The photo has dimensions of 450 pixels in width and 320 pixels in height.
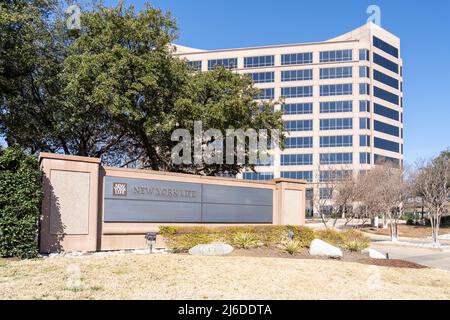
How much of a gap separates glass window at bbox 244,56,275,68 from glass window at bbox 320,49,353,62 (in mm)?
8561

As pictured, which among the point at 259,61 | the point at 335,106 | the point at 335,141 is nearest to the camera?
the point at 335,141

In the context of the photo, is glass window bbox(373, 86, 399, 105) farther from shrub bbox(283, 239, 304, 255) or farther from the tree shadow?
the tree shadow

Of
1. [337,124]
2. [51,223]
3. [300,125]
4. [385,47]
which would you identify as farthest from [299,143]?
[51,223]

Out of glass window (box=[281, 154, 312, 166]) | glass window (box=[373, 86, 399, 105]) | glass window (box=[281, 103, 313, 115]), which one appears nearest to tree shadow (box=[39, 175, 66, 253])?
glass window (box=[281, 154, 312, 166])

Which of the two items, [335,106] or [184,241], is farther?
[335,106]

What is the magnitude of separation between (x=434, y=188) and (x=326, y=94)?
44.7m

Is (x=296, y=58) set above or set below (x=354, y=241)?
above

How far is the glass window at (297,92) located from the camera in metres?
77.5

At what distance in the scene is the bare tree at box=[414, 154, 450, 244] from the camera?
3372 cm

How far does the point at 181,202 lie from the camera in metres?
18.3

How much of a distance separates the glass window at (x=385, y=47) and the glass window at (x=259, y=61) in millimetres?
17874

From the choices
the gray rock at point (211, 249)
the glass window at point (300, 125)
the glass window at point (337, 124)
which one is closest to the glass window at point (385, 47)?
the glass window at point (337, 124)

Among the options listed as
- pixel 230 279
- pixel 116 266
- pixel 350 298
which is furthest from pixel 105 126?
pixel 350 298

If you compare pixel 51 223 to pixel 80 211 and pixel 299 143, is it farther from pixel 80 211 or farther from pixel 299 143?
pixel 299 143
